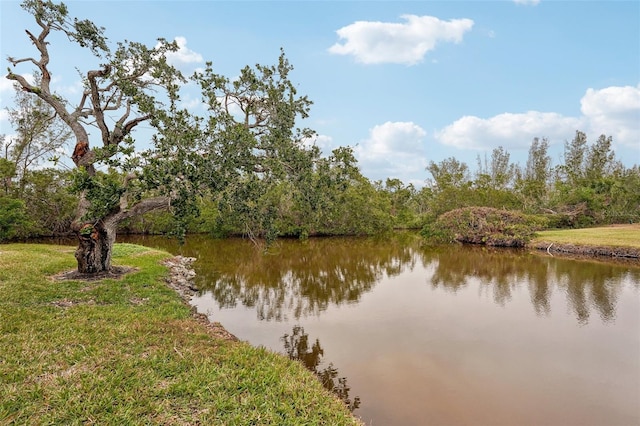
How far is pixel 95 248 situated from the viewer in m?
11.2

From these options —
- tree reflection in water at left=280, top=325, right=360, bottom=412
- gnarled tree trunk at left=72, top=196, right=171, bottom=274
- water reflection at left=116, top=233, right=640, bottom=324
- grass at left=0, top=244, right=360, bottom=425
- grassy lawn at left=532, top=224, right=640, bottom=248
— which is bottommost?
tree reflection in water at left=280, top=325, right=360, bottom=412

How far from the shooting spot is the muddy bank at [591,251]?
21966 mm

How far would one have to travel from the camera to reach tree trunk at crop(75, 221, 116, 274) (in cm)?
1080

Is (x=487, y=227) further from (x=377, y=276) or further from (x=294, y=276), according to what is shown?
(x=294, y=276)

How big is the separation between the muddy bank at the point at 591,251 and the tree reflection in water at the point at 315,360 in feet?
73.5

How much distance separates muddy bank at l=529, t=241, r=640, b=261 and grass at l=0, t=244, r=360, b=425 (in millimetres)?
24671

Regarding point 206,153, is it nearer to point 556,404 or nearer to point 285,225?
point 556,404

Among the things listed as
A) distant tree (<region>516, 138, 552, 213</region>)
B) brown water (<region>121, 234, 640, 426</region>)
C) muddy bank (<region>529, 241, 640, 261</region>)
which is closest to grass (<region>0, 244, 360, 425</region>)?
brown water (<region>121, 234, 640, 426</region>)

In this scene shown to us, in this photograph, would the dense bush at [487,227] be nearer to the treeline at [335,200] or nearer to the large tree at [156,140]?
the treeline at [335,200]

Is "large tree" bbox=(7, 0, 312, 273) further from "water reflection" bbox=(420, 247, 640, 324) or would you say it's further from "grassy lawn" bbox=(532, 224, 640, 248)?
"grassy lawn" bbox=(532, 224, 640, 248)

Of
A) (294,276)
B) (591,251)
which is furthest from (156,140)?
(591,251)

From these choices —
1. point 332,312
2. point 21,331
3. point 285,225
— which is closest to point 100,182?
point 21,331

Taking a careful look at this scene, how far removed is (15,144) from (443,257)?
1264 inches

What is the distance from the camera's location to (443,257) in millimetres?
24438
